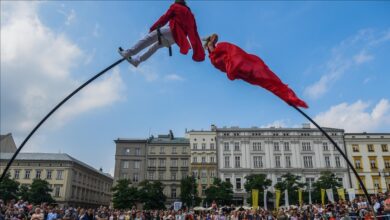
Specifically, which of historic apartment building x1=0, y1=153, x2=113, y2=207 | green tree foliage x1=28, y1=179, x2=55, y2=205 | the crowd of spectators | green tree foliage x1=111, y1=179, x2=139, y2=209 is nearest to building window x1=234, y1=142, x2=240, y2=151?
green tree foliage x1=111, y1=179, x2=139, y2=209

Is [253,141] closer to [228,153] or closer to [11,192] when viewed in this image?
[228,153]

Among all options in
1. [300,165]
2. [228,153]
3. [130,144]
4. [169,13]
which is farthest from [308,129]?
[169,13]

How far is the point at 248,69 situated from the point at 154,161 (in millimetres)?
76822

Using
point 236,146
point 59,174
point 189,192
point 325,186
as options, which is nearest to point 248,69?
point 325,186

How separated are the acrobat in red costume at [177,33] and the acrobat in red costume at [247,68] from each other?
451 millimetres

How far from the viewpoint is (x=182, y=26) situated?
791 cm

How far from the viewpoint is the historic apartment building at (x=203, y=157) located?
255ft

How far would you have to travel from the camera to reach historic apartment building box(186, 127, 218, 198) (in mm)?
77625

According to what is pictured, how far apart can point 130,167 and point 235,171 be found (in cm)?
2479

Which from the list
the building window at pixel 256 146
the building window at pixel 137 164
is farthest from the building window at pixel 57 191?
the building window at pixel 256 146

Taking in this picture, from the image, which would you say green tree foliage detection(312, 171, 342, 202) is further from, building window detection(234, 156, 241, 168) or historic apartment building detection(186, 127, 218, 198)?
historic apartment building detection(186, 127, 218, 198)

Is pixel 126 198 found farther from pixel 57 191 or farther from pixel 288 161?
pixel 288 161

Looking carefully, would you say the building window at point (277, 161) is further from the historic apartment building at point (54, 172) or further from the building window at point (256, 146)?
the historic apartment building at point (54, 172)

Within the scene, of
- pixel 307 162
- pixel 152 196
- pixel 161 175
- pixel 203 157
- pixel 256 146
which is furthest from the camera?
pixel 161 175
